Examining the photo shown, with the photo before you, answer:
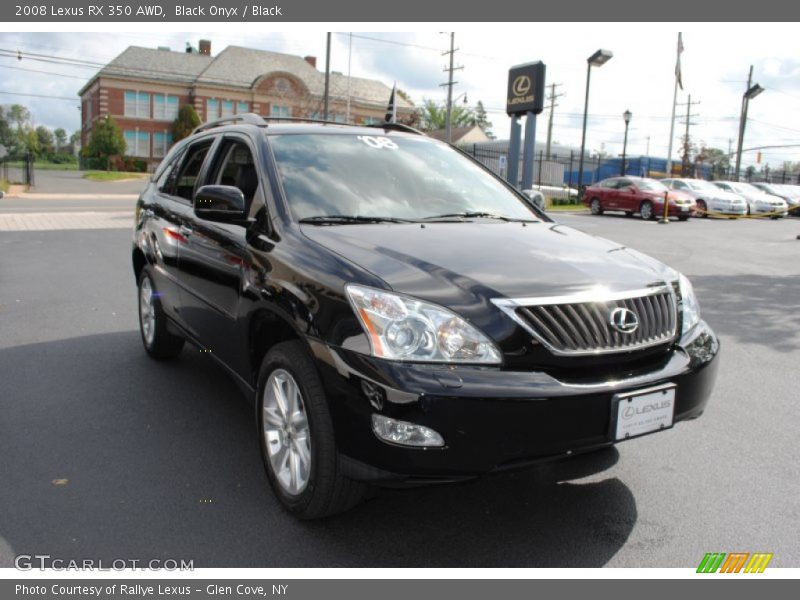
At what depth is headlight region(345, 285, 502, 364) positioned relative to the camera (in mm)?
2668

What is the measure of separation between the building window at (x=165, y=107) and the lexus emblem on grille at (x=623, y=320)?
65096mm

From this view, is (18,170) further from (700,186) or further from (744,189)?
(744,189)

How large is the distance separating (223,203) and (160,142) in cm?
6440

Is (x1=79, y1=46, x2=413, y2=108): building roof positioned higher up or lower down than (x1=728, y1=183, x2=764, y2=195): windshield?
higher up

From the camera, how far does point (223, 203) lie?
3625 mm

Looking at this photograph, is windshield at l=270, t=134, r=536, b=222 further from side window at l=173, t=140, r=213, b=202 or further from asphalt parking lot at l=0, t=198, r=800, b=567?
asphalt parking lot at l=0, t=198, r=800, b=567

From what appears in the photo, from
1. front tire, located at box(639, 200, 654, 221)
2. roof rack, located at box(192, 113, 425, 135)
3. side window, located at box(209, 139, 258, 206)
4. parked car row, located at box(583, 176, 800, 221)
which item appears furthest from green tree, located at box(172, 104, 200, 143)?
side window, located at box(209, 139, 258, 206)

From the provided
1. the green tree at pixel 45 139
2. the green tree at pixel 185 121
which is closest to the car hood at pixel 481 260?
the green tree at pixel 185 121

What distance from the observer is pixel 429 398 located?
2551 mm

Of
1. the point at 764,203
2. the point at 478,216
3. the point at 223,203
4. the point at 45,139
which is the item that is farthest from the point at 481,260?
the point at 45,139

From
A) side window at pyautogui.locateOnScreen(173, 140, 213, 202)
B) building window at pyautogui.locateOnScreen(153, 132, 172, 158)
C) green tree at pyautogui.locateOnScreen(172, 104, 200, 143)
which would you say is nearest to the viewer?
side window at pyautogui.locateOnScreen(173, 140, 213, 202)

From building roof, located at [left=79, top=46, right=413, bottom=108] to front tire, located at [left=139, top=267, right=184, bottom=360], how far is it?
58.0m

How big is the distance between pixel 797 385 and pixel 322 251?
3.92m

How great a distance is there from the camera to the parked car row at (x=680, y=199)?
23973mm
